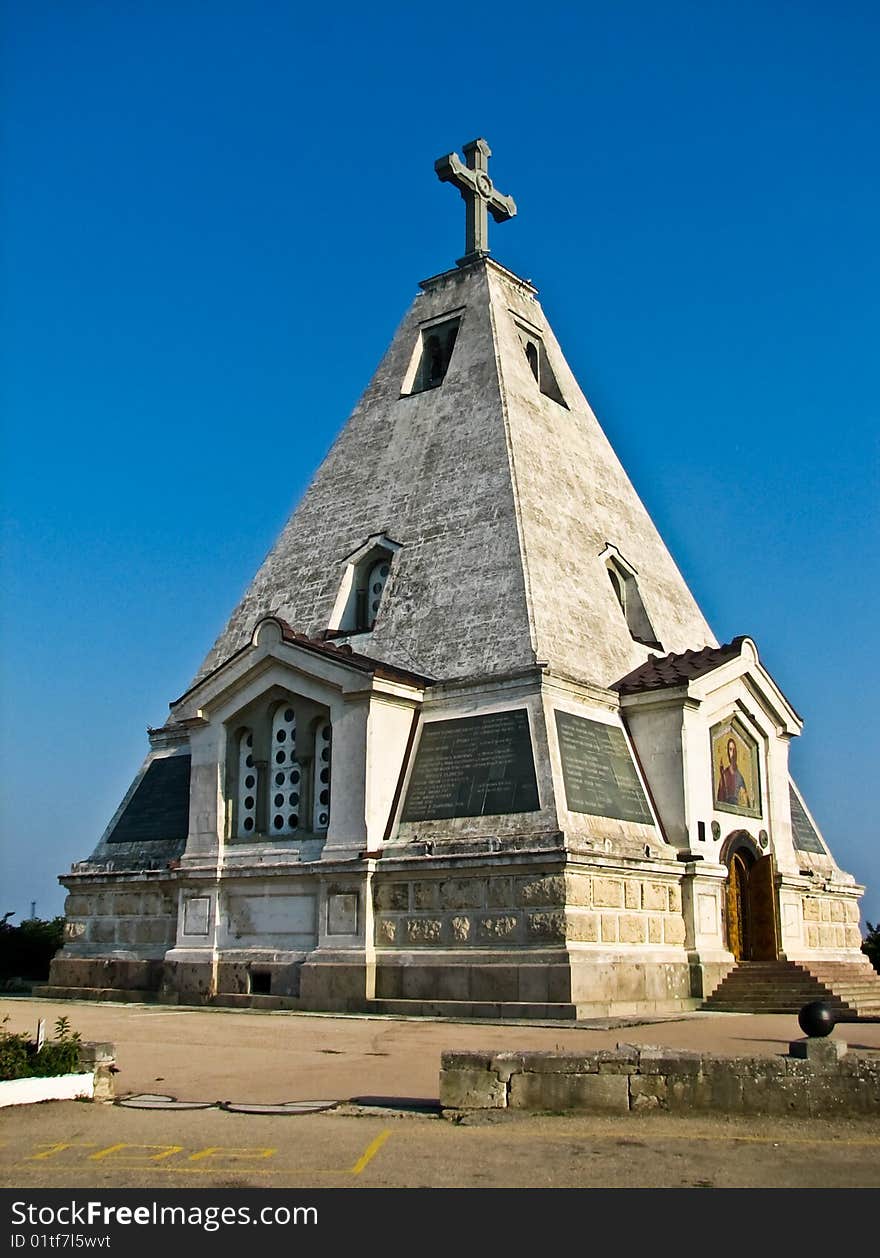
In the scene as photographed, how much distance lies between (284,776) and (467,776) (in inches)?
153

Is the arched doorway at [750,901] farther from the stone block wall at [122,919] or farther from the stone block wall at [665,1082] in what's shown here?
the stone block wall at [665,1082]

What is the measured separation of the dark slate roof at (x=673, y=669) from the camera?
76.9 ft

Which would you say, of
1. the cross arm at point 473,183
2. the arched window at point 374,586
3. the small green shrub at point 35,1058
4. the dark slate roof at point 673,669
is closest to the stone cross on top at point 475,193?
the cross arm at point 473,183

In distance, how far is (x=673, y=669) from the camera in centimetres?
2422

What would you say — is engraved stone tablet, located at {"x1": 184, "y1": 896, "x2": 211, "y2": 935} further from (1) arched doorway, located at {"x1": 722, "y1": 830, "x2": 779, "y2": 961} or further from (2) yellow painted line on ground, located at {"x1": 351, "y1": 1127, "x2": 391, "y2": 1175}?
(2) yellow painted line on ground, located at {"x1": 351, "y1": 1127, "x2": 391, "y2": 1175}

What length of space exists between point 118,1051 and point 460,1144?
23.3 ft

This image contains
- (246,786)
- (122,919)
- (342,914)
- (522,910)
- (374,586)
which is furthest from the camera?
(374,586)

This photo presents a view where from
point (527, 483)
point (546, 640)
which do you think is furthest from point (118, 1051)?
point (527, 483)

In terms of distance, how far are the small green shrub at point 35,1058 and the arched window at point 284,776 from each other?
1247cm

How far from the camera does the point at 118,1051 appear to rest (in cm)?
1438

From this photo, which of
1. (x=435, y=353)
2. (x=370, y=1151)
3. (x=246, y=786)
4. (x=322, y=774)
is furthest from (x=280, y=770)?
(x=370, y=1151)

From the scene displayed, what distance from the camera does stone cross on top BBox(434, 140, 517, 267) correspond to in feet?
103

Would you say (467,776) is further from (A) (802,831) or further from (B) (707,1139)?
(B) (707,1139)
